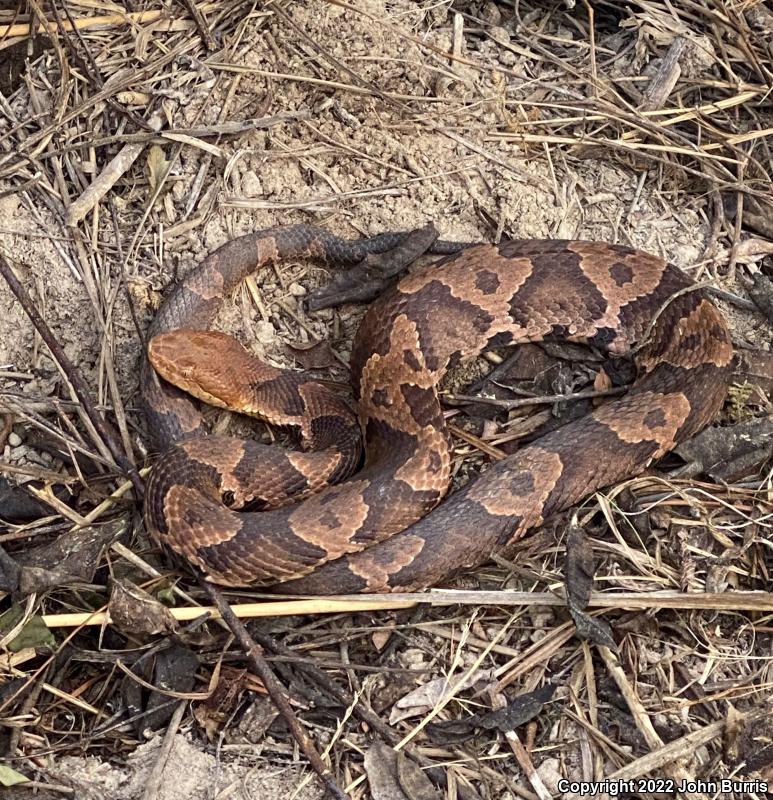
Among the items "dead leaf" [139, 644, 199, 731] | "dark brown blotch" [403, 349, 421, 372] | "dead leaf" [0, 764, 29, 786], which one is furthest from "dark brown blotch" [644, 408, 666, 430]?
"dead leaf" [0, 764, 29, 786]

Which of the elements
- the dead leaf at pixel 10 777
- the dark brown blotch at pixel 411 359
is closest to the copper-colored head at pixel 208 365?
the dark brown blotch at pixel 411 359

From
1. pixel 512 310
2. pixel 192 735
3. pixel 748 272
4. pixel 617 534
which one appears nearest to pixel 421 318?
pixel 512 310

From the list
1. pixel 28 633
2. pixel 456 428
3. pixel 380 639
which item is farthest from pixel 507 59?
pixel 28 633

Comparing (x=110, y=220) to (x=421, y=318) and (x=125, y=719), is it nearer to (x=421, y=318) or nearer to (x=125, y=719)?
(x=421, y=318)

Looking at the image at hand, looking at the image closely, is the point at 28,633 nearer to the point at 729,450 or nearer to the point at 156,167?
the point at 156,167

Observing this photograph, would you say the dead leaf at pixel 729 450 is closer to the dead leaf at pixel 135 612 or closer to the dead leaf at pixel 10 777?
the dead leaf at pixel 135 612
